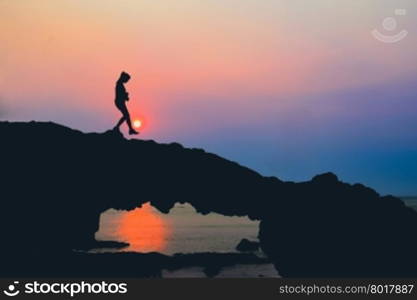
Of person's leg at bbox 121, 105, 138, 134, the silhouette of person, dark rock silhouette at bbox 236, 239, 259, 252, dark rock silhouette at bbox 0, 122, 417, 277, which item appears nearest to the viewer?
person's leg at bbox 121, 105, 138, 134

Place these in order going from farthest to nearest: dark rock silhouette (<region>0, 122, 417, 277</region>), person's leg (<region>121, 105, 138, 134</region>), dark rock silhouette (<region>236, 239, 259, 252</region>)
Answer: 1. dark rock silhouette (<region>236, 239, 259, 252</region>)
2. dark rock silhouette (<region>0, 122, 417, 277</region>)
3. person's leg (<region>121, 105, 138, 134</region>)

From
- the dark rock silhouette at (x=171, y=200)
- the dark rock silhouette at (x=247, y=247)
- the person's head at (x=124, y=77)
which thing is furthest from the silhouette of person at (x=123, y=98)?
the dark rock silhouette at (x=247, y=247)

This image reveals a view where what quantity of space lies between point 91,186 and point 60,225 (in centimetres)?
180

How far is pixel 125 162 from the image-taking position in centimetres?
1981

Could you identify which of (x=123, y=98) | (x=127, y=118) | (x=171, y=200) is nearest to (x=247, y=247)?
(x=171, y=200)

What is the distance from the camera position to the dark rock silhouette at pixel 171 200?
19.2 m

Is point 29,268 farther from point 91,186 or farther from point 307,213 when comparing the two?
point 307,213

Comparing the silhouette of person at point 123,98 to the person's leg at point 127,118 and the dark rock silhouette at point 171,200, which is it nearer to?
the person's leg at point 127,118

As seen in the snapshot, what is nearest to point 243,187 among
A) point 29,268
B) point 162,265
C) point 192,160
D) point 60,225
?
point 192,160

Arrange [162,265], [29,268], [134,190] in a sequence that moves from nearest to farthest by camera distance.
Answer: [29,268], [134,190], [162,265]

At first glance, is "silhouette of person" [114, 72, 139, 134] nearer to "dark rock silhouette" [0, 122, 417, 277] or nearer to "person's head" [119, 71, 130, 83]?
"person's head" [119, 71, 130, 83]

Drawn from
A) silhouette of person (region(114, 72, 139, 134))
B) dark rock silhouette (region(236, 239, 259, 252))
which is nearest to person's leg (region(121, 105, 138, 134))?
silhouette of person (region(114, 72, 139, 134))

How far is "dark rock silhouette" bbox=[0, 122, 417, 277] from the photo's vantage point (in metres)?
19.2

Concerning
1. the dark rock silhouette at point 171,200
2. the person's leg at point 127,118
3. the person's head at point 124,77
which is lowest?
the dark rock silhouette at point 171,200
